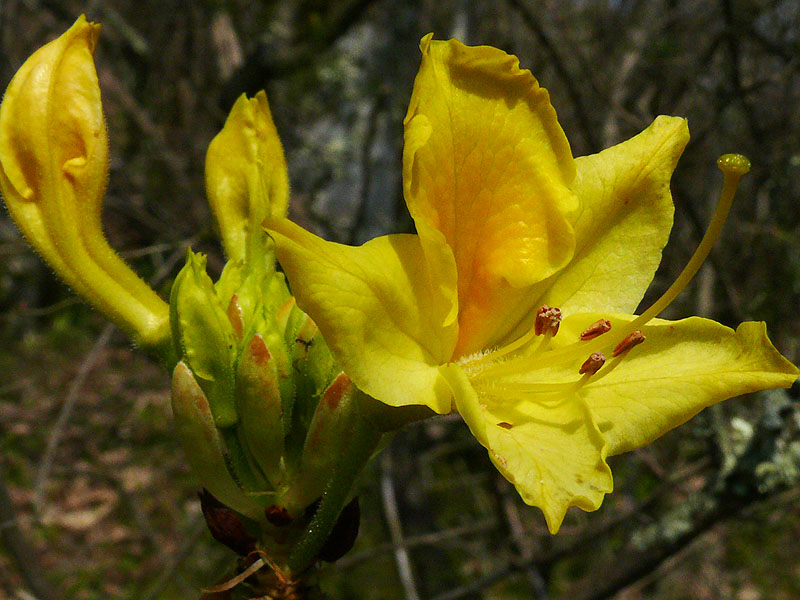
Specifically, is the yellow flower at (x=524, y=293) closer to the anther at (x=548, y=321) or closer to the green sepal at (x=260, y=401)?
the anther at (x=548, y=321)

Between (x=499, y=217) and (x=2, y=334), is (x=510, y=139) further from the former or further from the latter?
(x=2, y=334)

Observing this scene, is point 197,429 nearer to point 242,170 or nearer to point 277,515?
point 277,515

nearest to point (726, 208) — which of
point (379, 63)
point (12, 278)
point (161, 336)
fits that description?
point (161, 336)

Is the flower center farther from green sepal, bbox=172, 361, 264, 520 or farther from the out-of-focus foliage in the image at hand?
the out-of-focus foliage

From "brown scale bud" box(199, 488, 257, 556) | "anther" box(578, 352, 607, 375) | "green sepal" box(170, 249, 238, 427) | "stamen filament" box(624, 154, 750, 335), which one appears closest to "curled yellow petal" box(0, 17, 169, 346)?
"green sepal" box(170, 249, 238, 427)

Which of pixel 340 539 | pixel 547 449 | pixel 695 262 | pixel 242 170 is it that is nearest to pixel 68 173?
pixel 242 170

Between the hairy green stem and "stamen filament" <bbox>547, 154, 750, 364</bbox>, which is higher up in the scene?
"stamen filament" <bbox>547, 154, 750, 364</bbox>
